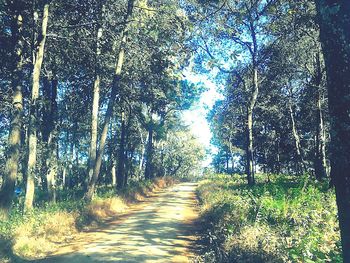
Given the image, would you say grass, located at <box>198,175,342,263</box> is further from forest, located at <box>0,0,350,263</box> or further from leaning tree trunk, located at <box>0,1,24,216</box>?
leaning tree trunk, located at <box>0,1,24,216</box>

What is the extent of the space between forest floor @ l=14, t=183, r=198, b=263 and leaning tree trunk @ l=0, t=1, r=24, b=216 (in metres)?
2.92

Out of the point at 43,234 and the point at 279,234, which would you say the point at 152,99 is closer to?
the point at 43,234

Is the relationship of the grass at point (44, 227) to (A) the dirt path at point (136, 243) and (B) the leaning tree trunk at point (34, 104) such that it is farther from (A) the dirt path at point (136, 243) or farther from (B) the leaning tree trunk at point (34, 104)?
(B) the leaning tree trunk at point (34, 104)

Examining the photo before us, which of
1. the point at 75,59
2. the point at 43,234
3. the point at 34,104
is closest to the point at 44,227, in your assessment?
the point at 43,234

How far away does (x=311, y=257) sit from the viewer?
623 cm

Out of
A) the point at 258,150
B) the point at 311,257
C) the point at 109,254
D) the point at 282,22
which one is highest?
the point at 282,22

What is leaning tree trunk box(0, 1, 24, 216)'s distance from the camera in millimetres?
12195

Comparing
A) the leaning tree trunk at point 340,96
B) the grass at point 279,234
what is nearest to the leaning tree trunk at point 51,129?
the grass at point 279,234

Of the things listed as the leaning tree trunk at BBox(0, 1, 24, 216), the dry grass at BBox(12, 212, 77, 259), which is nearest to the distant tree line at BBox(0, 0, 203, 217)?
the leaning tree trunk at BBox(0, 1, 24, 216)

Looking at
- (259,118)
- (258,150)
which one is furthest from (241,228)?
(258,150)

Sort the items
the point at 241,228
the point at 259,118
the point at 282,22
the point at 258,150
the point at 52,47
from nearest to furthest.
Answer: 1. the point at 241,228
2. the point at 52,47
3. the point at 282,22
4. the point at 259,118
5. the point at 258,150

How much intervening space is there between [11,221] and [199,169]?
412ft

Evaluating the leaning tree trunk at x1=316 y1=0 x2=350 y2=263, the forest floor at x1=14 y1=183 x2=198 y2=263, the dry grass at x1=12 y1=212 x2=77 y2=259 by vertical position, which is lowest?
the forest floor at x1=14 y1=183 x2=198 y2=263

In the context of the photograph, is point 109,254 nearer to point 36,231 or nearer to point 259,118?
point 36,231
